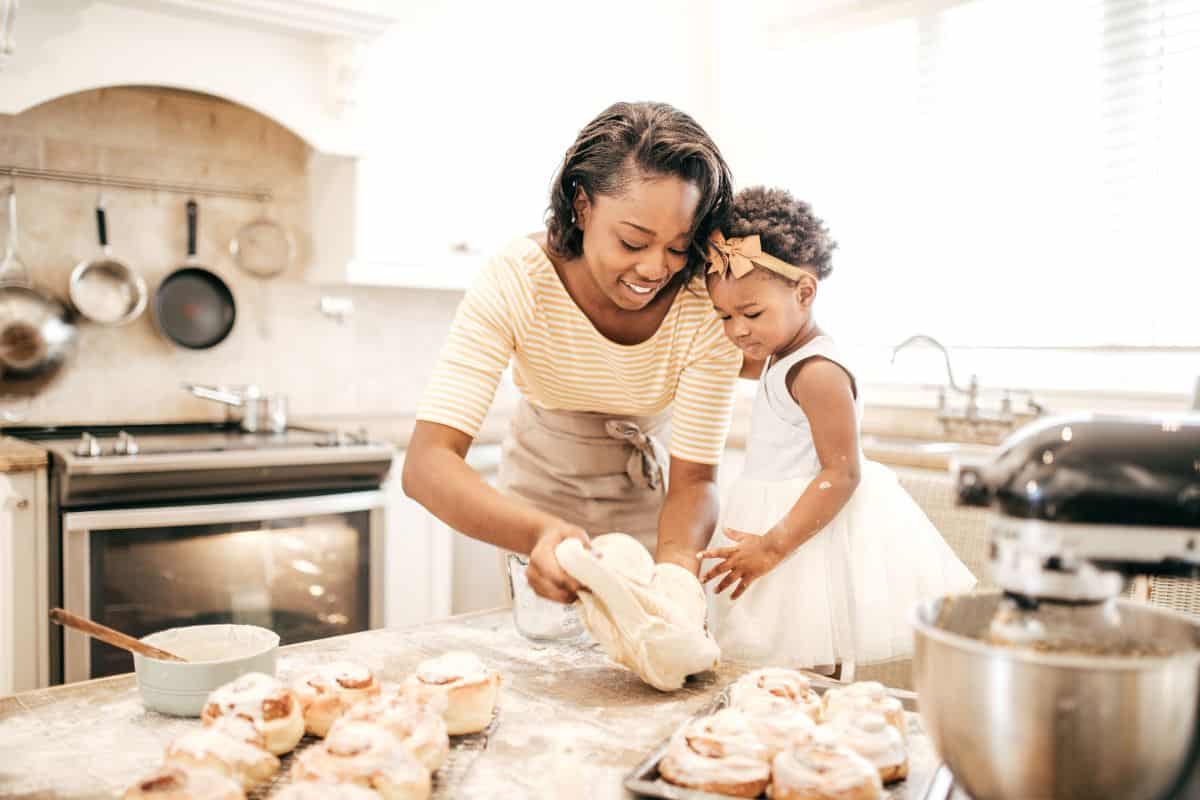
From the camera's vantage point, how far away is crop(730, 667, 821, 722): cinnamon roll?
0.84 m

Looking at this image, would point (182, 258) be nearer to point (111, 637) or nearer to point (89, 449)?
point (89, 449)

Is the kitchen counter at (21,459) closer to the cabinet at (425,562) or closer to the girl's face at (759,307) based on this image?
the cabinet at (425,562)

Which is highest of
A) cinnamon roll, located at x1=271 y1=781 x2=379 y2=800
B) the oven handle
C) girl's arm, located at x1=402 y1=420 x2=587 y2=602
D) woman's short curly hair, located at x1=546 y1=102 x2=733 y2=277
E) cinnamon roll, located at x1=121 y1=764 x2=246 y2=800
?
woman's short curly hair, located at x1=546 y1=102 x2=733 y2=277

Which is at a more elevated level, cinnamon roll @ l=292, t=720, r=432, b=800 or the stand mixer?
the stand mixer

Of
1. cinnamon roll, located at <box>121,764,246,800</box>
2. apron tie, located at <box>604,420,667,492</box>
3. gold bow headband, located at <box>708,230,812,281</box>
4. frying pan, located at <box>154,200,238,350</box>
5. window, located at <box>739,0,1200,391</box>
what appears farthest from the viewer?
frying pan, located at <box>154,200,238,350</box>

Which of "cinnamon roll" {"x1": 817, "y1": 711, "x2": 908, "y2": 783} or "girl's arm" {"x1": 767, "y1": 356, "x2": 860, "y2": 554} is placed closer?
"cinnamon roll" {"x1": 817, "y1": 711, "x2": 908, "y2": 783}

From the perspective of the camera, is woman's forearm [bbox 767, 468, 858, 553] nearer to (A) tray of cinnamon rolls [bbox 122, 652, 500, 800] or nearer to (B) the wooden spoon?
(A) tray of cinnamon rolls [bbox 122, 652, 500, 800]

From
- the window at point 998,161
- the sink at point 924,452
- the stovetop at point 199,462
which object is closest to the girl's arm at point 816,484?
the sink at point 924,452

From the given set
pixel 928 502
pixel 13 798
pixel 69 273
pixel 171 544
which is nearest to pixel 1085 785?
pixel 13 798

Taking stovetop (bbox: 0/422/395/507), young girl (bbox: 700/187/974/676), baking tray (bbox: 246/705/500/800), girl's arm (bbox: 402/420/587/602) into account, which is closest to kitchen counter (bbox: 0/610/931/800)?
baking tray (bbox: 246/705/500/800)

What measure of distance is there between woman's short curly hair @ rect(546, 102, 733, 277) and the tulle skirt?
447 mm

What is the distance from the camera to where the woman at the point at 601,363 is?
1.20 metres

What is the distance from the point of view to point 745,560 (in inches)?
48.6

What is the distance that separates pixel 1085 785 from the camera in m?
0.52
